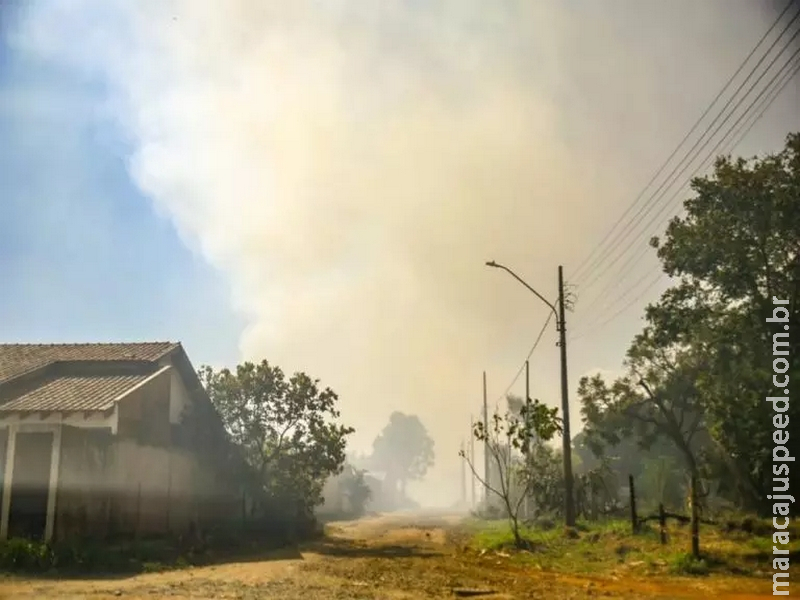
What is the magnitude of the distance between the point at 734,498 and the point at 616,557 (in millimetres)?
16314

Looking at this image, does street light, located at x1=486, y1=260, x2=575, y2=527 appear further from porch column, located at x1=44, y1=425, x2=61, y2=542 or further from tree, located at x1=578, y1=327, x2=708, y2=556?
porch column, located at x1=44, y1=425, x2=61, y2=542

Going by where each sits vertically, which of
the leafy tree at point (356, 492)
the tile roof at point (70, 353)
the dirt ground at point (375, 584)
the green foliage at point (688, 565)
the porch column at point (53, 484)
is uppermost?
the tile roof at point (70, 353)

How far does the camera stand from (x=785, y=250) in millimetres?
24125

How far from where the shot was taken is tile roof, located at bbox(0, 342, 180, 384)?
83.6ft

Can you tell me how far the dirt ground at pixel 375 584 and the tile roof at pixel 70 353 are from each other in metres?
9.47

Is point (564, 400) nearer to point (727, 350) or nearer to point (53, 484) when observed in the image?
point (727, 350)

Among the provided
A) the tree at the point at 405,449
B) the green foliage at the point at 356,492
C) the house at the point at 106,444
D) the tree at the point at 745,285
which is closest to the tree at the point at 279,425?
the house at the point at 106,444

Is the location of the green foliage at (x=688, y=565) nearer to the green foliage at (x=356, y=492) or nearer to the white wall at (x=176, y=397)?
the white wall at (x=176, y=397)

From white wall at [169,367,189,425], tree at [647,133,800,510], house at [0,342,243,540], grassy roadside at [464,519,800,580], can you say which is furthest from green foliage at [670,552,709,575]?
white wall at [169,367,189,425]

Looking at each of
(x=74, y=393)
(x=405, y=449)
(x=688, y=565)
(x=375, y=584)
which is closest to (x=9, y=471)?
(x=74, y=393)

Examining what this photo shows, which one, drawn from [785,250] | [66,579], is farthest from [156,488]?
[785,250]

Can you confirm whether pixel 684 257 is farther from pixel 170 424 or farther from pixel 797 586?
pixel 170 424

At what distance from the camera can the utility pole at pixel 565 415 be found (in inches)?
1005

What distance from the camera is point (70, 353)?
27125 millimetres
